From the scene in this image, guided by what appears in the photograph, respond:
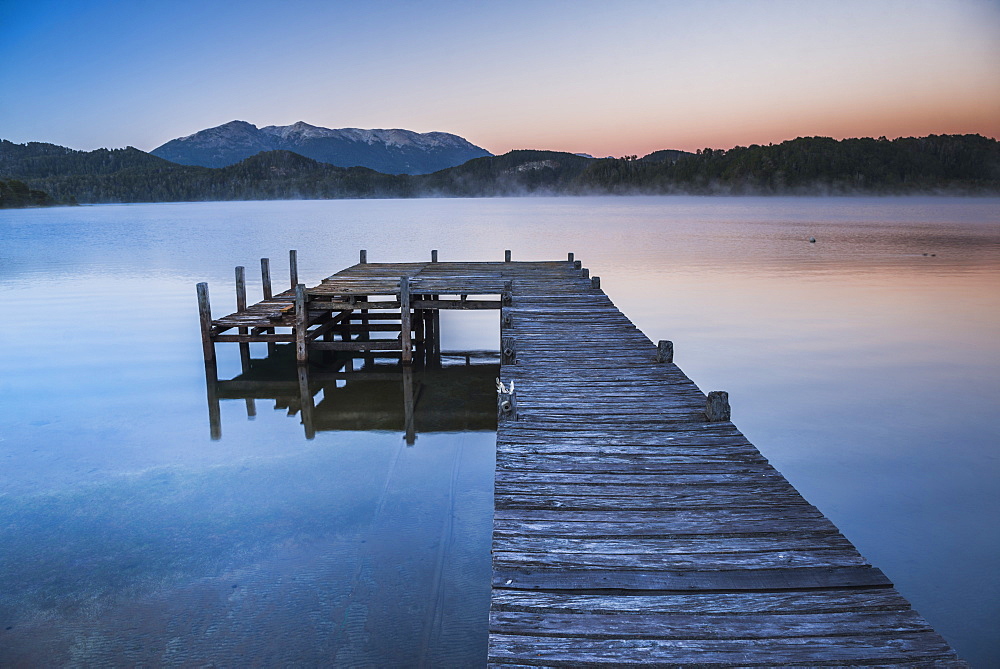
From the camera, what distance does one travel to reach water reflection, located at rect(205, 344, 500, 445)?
43.8 feet

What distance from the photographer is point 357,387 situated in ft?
52.2

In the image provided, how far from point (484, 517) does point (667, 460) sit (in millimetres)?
3564

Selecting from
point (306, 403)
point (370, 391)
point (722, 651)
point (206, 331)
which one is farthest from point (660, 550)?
point (206, 331)

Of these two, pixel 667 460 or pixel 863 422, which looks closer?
pixel 667 460

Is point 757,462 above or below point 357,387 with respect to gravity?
above

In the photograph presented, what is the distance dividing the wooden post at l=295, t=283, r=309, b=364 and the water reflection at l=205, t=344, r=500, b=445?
36 cm

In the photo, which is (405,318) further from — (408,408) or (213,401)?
(213,401)

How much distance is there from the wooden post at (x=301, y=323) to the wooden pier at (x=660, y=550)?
8.53 meters

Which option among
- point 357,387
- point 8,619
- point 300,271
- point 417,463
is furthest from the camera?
point 300,271

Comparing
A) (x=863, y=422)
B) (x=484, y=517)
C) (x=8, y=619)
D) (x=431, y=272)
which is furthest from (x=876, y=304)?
(x=8, y=619)

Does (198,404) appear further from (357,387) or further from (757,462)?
(757,462)

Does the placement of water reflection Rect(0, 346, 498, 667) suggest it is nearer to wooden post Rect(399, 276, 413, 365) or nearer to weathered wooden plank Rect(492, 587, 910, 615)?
weathered wooden plank Rect(492, 587, 910, 615)

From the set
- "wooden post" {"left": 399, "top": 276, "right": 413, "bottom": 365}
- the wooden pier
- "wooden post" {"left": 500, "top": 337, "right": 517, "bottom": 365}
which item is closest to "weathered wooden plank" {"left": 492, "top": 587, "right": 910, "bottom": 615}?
the wooden pier

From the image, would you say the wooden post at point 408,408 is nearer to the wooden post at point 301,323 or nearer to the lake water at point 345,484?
the lake water at point 345,484
